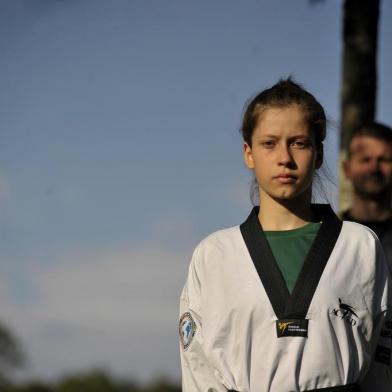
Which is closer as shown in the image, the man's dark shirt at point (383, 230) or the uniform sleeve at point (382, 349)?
the uniform sleeve at point (382, 349)

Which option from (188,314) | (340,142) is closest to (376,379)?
(188,314)

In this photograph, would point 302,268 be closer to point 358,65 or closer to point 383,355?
point 383,355

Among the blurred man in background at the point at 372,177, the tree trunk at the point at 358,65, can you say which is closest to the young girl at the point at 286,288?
the blurred man in background at the point at 372,177

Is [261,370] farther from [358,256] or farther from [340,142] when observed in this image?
[340,142]

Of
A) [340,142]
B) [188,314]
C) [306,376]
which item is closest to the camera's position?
[306,376]

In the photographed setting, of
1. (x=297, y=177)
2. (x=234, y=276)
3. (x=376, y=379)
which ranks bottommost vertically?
(x=376, y=379)

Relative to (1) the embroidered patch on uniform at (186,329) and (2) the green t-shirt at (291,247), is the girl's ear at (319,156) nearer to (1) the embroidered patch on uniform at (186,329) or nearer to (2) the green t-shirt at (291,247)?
(2) the green t-shirt at (291,247)

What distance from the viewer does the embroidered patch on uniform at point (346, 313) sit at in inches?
191

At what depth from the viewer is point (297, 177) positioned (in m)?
4.95

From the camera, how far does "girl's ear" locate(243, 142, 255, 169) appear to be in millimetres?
5164

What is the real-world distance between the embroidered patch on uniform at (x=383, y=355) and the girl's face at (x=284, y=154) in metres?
0.79

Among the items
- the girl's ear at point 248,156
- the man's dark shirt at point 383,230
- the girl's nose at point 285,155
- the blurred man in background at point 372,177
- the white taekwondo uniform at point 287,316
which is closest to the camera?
the white taekwondo uniform at point 287,316

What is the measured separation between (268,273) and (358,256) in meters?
0.44

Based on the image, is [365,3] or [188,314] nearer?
[188,314]
